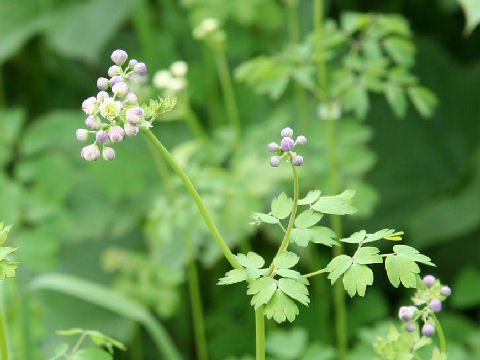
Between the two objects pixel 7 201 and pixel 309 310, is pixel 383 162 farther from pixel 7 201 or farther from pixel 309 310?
pixel 7 201

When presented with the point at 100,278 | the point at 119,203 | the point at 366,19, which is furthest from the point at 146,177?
the point at 366,19

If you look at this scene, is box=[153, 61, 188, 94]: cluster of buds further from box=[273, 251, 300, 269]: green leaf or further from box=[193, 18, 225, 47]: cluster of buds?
box=[273, 251, 300, 269]: green leaf

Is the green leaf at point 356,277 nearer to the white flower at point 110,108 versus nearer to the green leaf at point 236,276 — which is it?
the green leaf at point 236,276

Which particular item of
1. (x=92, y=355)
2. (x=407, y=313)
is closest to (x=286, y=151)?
(x=407, y=313)

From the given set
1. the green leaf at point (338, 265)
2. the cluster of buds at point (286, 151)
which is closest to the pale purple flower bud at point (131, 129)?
the cluster of buds at point (286, 151)

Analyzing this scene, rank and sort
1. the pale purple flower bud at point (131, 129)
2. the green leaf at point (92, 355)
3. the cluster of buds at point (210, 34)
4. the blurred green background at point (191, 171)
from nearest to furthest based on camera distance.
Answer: the pale purple flower bud at point (131, 129), the green leaf at point (92, 355), the cluster of buds at point (210, 34), the blurred green background at point (191, 171)

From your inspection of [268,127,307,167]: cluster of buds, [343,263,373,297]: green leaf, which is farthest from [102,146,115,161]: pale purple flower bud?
[343,263,373,297]: green leaf

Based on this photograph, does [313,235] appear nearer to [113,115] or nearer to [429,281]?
[429,281]
